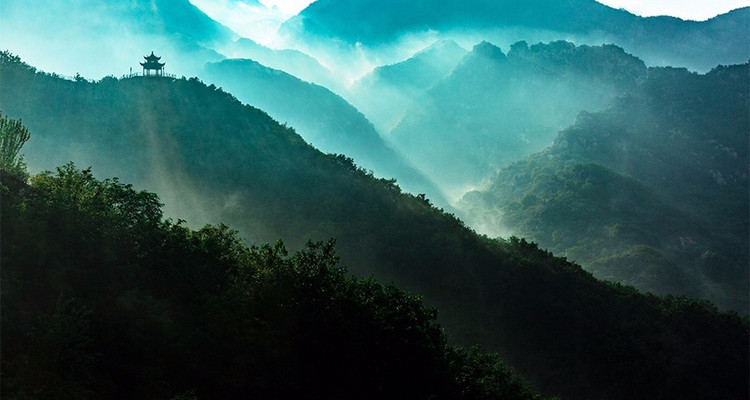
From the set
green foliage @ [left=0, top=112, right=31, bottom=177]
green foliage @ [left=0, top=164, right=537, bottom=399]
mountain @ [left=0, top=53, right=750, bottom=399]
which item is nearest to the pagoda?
mountain @ [left=0, top=53, right=750, bottom=399]

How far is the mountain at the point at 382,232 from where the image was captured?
86375mm

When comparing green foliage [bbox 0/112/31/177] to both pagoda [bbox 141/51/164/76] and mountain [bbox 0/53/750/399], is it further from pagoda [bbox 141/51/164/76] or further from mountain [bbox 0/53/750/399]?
pagoda [bbox 141/51/164/76]

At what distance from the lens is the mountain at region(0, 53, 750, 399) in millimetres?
Result: 86375

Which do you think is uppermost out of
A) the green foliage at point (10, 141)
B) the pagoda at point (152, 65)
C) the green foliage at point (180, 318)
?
the pagoda at point (152, 65)

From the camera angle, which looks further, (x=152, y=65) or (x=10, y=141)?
(x=152, y=65)

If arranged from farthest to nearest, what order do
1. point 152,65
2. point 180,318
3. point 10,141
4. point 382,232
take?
point 152,65 → point 382,232 → point 10,141 → point 180,318

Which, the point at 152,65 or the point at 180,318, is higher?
the point at 152,65

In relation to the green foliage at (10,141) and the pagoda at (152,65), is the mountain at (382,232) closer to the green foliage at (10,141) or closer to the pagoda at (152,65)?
the pagoda at (152,65)

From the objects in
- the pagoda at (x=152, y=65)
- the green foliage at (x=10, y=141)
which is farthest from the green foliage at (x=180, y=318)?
the pagoda at (x=152, y=65)

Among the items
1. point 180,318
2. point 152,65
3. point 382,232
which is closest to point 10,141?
point 180,318

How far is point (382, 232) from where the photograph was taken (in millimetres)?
98812

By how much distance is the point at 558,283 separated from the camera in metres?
98.8

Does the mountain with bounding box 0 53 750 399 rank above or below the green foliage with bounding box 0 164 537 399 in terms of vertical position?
above

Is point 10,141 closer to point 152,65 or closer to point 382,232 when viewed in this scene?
point 382,232
